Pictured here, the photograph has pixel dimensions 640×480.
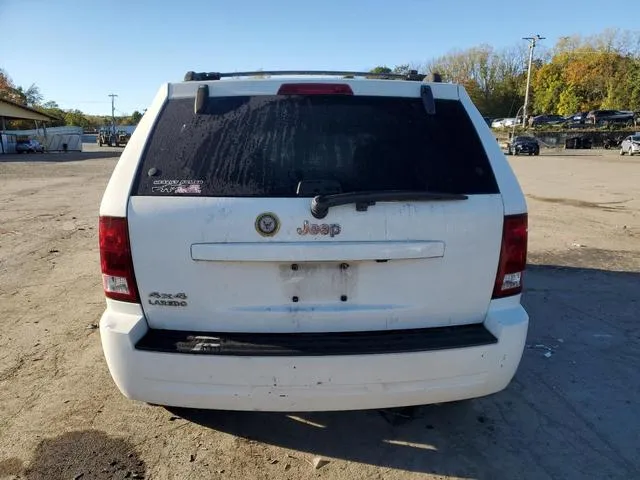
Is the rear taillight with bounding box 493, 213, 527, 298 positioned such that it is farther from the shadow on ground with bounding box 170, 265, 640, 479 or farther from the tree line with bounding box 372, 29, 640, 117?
the tree line with bounding box 372, 29, 640, 117

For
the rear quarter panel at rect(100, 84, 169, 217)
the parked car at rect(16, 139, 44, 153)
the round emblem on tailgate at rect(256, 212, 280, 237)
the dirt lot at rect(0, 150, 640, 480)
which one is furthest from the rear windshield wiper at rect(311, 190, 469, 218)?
the parked car at rect(16, 139, 44, 153)

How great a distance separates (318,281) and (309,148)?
70 cm

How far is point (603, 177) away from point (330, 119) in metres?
21.9

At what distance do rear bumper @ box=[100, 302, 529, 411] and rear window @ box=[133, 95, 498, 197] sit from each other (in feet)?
2.57

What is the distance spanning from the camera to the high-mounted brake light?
2.72 meters

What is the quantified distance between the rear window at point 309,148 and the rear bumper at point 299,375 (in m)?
0.78

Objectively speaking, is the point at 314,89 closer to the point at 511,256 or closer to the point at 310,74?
the point at 310,74

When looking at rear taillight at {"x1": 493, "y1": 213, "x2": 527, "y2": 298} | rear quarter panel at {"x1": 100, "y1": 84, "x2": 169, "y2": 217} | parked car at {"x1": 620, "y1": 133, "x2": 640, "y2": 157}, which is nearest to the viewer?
rear quarter panel at {"x1": 100, "y1": 84, "x2": 169, "y2": 217}

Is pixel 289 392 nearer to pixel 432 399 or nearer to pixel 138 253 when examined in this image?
pixel 432 399

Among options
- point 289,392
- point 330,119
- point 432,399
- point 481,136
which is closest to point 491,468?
point 432,399

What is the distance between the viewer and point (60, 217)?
36.3 ft

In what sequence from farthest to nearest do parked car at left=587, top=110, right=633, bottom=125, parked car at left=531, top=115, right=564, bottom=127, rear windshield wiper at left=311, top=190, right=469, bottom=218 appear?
parked car at left=531, top=115, right=564, bottom=127 → parked car at left=587, top=110, right=633, bottom=125 → rear windshield wiper at left=311, top=190, right=469, bottom=218

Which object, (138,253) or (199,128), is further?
(199,128)

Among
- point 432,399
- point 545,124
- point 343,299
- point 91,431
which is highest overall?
point 545,124
